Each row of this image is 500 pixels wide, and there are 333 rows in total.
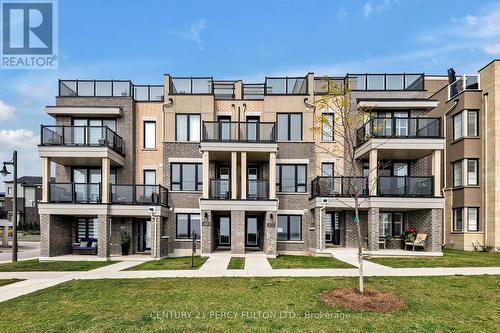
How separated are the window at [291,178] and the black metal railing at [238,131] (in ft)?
7.85

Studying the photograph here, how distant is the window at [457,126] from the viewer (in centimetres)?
2267

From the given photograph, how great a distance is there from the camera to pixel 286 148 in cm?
2102

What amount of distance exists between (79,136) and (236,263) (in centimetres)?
1196

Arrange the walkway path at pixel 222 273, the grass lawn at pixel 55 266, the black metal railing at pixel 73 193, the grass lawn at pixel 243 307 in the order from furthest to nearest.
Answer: the black metal railing at pixel 73 193 → the grass lawn at pixel 55 266 → the walkway path at pixel 222 273 → the grass lawn at pixel 243 307

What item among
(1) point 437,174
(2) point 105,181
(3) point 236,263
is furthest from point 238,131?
(1) point 437,174

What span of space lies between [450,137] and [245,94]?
577 inches

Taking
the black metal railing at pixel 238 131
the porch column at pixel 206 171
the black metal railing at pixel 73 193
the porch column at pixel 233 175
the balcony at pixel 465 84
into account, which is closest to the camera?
the black metal railing at pixel 73 193

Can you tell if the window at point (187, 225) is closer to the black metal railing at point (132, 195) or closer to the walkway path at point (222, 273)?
the black metal railing at point (132, 195)

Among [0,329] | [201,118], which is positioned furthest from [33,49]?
[0,329]

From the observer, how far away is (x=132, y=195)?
63.6 ft

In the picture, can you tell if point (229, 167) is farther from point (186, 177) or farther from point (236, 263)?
point (236, 263)

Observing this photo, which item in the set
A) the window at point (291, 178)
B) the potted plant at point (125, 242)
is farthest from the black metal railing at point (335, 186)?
→ the potted plant at point (125, 242)

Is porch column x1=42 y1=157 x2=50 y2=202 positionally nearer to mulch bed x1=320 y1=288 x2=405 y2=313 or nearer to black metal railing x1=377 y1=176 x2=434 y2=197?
mulch bed x1=320 y1=288 x2=405 y2=313

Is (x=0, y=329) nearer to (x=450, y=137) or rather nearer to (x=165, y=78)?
(x=165, y=78)
